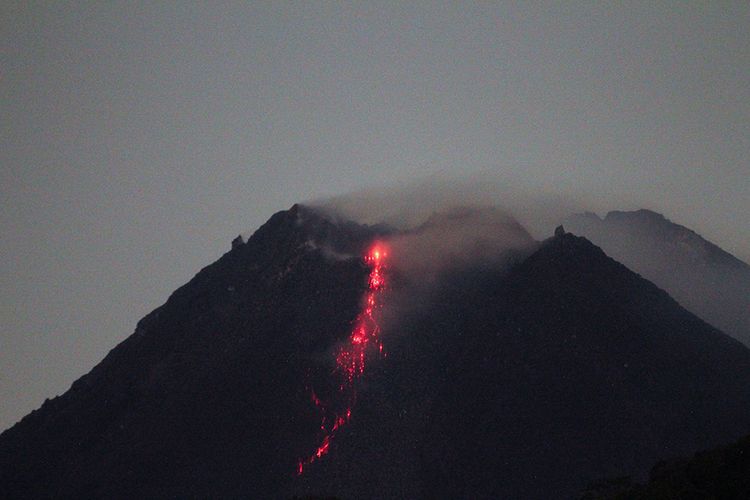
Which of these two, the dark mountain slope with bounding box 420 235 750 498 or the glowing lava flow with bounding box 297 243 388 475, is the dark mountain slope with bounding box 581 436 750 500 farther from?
the glowing lava flow with bounding box 297 243 388 475

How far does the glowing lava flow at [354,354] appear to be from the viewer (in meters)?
134

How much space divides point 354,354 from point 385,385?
888 cm

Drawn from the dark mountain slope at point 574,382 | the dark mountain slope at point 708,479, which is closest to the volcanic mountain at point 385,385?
the dark mountain slope at point 574,382

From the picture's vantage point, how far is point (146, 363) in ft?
504

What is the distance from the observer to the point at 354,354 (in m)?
146

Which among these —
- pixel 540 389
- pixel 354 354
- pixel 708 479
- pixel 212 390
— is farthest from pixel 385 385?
pixel 708 479

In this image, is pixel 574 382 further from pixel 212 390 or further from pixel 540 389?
pixel 212 390

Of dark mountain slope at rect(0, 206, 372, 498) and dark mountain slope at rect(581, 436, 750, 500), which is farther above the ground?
dark mountain slope at rect(0, 206, 372, 498)

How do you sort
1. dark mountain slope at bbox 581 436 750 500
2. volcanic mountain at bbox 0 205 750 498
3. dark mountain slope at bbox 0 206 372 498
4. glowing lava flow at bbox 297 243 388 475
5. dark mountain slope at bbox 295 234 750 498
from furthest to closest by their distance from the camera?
1. glowing lava flow at bbox 297 243 388 475
2. dark mountain slope at bbox 0 206 372 498
3. volcanic mountain at bbox 0 205 750 498
4. dark mountain slope at bbox 295 234 750 498
5. dark mountain slope at bbox 581 436 750 500

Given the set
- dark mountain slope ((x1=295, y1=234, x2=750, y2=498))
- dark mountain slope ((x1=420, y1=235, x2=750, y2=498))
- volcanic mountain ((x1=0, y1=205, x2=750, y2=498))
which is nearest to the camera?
dark mountain slope ((x1=295, y1=234, x2=750, y2=498))

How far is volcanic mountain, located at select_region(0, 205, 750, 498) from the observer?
126375mm

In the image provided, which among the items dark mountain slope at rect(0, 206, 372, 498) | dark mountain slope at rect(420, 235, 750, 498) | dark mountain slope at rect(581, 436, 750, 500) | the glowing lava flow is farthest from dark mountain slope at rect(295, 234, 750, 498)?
dark mountain slope at rect(581, 436, 750, 500)

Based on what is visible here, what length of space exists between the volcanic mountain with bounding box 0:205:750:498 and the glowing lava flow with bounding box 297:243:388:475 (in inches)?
12.7

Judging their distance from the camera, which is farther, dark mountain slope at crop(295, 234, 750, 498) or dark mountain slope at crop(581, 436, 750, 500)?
dark mountain slope at crop(295, 234, 750, 498)
